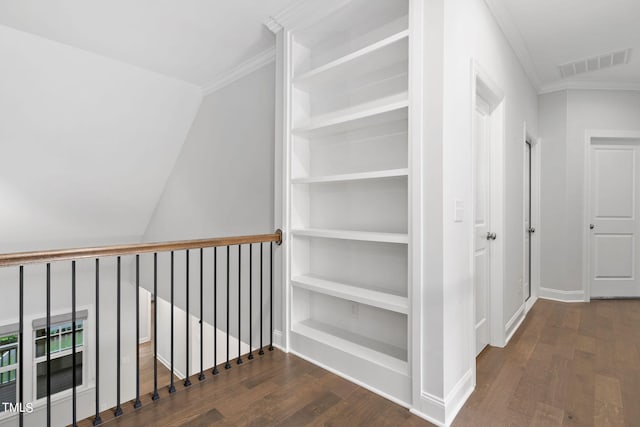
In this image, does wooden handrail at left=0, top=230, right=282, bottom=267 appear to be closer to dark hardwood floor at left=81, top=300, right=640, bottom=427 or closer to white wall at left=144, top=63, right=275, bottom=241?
dark hardwood floor at left=81, top=300, right=640, bottom=427

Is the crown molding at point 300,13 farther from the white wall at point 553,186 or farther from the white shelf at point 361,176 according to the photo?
the white wall at point 553,186

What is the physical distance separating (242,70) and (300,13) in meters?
1.09

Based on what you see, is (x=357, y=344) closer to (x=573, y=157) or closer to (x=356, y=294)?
(x=356, y=294)

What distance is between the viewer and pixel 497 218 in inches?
99.5

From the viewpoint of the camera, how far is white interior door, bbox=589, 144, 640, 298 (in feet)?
12.5

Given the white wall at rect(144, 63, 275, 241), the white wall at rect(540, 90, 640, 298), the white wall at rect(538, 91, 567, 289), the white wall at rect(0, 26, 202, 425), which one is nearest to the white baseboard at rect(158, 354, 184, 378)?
the white wall at rect(0, 26, 202, 425)

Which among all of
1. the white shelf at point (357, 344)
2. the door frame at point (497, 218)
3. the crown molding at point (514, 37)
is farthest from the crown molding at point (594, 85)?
the white shelf at point (357, 344)

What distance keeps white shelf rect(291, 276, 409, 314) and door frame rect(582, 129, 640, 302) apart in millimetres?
3075

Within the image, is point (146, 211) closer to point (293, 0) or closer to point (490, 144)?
point (293, 0)

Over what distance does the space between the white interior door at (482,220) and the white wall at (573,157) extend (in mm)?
1936

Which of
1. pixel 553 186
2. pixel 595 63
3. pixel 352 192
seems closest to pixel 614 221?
pixel 553 186

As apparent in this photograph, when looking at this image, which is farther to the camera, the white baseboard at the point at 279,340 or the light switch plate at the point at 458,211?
the white baseboard at the point at 279,340

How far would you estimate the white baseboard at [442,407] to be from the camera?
63.9 inches

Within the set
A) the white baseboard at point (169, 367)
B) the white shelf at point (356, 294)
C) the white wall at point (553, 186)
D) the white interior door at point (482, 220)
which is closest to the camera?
the white shelf at point (356, 294)
